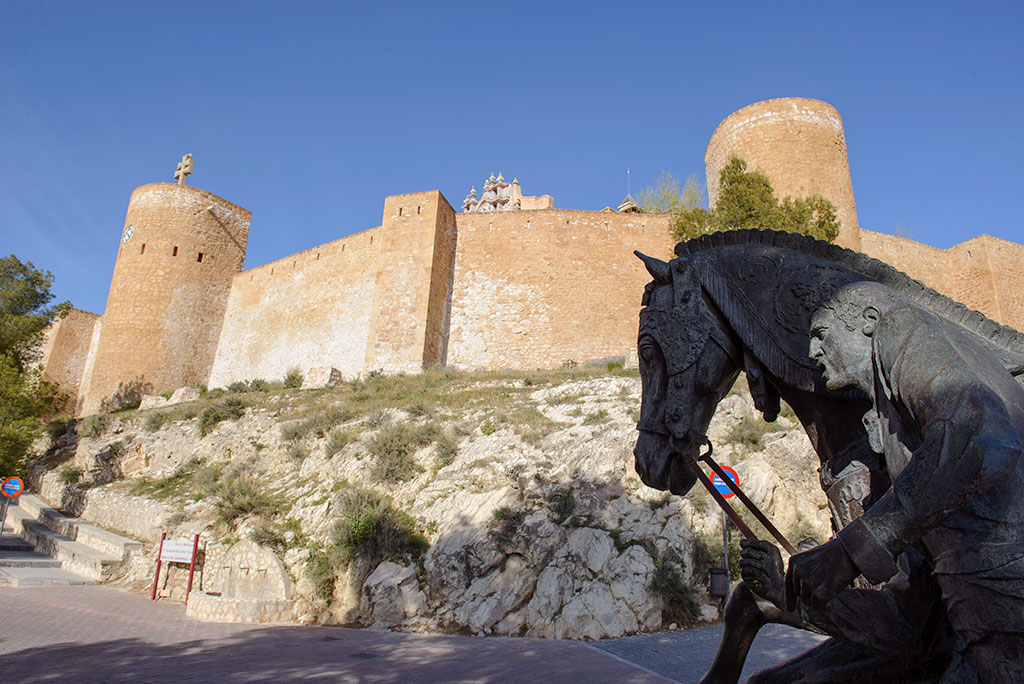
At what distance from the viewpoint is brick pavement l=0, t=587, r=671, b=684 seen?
18.9 ft

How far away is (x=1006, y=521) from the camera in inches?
52.3

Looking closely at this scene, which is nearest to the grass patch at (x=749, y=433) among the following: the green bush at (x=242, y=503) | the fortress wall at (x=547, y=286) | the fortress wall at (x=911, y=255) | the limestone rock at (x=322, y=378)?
the green bush at (x=242, y=503)

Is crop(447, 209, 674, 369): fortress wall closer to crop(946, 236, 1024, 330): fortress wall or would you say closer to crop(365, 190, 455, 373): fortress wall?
crop(365, 190, 455, 373): fortress wall

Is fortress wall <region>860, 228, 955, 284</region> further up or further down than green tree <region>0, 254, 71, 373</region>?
further up

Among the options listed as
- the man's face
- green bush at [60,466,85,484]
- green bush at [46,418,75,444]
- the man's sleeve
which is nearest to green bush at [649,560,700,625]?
the man's face

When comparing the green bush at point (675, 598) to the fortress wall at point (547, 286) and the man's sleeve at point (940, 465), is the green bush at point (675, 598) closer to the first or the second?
the man's sleeve at point (940, 465)

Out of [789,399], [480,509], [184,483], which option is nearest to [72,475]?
[184,483]

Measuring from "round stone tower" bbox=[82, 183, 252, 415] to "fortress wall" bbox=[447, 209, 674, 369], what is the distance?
13.6m

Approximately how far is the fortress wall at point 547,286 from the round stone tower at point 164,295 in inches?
534

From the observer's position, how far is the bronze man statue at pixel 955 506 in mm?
1270

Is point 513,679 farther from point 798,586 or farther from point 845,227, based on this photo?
point 845,227

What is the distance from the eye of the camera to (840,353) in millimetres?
1611

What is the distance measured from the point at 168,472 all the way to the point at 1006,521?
18440 mm

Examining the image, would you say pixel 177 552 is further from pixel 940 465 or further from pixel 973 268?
pixel 973 268
